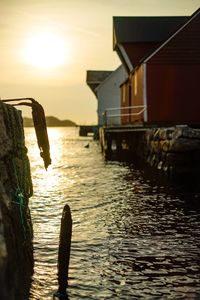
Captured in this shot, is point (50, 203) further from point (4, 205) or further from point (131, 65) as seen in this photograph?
point (131, 65)

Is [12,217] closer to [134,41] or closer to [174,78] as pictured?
[174,78]

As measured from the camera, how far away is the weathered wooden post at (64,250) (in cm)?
700

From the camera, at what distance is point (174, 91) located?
95.5 ft

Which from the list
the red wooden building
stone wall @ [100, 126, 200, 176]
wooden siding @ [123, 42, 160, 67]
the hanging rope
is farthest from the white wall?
the hanging rope

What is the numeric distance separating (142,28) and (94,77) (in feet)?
93.6

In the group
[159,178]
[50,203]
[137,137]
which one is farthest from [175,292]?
[137,137]

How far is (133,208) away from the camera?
48.0 ft

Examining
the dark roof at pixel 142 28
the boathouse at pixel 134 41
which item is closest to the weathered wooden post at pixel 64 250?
the boathouse at pixel 134 41

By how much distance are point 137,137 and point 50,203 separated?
19.1 meters

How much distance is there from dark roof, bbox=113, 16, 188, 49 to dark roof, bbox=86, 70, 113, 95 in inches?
1020

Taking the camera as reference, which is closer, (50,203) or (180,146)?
(50,203)

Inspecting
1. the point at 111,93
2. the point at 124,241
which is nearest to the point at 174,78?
the point at 124,241

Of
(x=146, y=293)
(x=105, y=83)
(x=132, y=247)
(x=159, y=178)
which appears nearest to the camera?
(x=146, y=293)

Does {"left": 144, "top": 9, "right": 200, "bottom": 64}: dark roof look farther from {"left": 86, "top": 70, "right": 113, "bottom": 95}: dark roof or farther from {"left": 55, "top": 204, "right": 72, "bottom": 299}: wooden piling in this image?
{"left": 86, "top": 70, "right": 113, "bottom": 95}: dark roof
